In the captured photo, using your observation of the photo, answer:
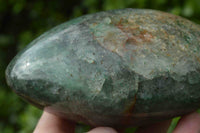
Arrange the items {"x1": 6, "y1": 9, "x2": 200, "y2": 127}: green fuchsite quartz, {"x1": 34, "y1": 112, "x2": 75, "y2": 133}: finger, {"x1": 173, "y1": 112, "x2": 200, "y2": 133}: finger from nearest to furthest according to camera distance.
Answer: {"x1": 6, "y1": 9, "x2": 200, "y2": 127}: green fuchsite quartz
{"x1": 173, "y1": 112, "x2": 200, "y2": 133}: finger
{"x1": 34, "y1": 112, "x2": 75, "y2": 133}: finger

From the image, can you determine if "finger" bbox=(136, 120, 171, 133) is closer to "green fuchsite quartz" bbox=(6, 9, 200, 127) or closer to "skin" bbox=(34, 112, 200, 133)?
"skin" bbox=(34, 112, 200, 133)

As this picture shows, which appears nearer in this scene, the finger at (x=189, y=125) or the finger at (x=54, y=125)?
the finger at (x=189, y=125)

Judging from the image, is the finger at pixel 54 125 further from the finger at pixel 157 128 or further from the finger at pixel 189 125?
the finger at pixel 189 125

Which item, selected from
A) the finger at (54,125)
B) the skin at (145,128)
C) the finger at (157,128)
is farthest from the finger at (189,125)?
the finger at (54,125)

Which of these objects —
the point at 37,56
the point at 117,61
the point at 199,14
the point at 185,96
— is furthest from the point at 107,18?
the point at 199,14

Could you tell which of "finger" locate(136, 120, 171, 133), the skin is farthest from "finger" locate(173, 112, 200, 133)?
"finger" locate(136, 120, 171, 133)

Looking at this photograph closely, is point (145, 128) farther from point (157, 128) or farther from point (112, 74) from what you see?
point (112, 74)
